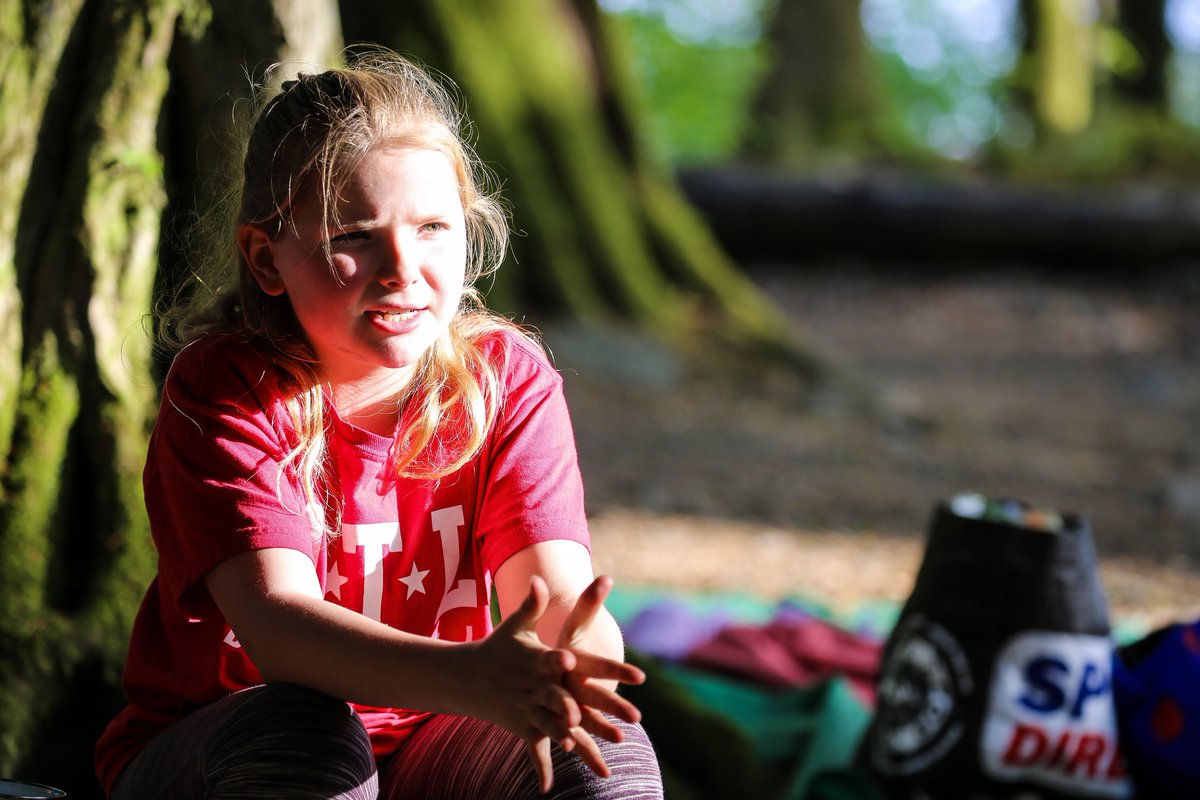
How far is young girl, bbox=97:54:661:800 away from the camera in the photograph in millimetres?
1410

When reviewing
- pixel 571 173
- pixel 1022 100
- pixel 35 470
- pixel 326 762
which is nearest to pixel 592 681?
pixel 326 762

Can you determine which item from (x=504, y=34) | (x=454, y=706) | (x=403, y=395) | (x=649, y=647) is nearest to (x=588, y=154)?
(x=504, y=34)

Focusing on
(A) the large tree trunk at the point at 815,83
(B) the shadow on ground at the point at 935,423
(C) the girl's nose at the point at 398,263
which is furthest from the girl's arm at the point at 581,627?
(A) the large tree trunk at the point at 815,83

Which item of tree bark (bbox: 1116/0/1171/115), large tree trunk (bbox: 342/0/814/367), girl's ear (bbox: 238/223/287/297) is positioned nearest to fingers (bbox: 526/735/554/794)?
girl's ear (bbox: 238/223/287/297)

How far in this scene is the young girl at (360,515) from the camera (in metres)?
1.41

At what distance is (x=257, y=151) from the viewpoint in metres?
1.55

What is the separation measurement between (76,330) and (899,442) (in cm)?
411

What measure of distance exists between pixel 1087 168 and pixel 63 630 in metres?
10.2

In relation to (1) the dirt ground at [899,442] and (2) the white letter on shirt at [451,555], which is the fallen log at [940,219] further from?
(2) the white letter on shirt at [451,555]

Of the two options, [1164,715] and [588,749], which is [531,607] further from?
[1164,715]

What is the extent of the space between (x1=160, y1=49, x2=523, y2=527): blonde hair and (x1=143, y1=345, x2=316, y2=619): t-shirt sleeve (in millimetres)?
32

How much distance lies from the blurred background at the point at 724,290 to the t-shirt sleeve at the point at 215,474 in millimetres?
Answer: 374

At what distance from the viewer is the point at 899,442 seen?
5.62 meters

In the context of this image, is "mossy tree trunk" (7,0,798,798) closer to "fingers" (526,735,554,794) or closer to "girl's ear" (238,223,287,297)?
"girl's ear" (238,223,287,297)
